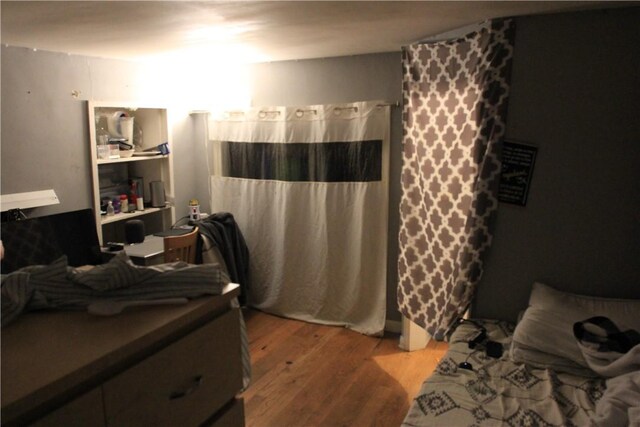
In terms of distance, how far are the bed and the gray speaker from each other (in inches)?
110

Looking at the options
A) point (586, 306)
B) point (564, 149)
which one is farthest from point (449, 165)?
point (586, 306)

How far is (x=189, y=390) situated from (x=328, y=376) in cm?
241

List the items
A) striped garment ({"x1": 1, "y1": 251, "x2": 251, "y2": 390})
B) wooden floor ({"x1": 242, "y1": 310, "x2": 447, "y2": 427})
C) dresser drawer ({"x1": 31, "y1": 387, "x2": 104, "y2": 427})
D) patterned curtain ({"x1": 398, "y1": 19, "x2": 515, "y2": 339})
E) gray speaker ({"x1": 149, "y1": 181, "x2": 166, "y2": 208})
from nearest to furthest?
1. dresser drawer ({"x1": 31, "y1": 387, "x2": 104, "y2": 427})
2. striped garment ({"x1": 1, "y1": 251, "x2": 251, "y2": 390})
3. patterned curtain ({"x1": 398, "y1": 19, "x2": 515, "y2": 339})
4. wooden floor ({"x1": 242, "y1": 310, "x2": 447, "y2": 427})
5. gray speaker ({"x1": 149, "y1": 181, "x2": 166, "y2": 208})

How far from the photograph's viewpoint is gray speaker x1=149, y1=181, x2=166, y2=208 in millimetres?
4137

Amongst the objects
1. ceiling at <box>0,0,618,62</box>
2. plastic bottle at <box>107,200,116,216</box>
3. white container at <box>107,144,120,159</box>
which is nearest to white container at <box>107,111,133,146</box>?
white container at <box>107,144,120,159</box>

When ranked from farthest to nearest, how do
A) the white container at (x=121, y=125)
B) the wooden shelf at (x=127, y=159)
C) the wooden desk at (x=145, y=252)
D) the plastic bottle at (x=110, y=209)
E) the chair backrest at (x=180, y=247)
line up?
the white container at (x=121, y=125) < the plastic bottle at (x=110, y=209) < the wooden shelf at (x=127, y=159) < the wooden desk at (x=145, y=252) < the chair backrest at (x=180, y=247)

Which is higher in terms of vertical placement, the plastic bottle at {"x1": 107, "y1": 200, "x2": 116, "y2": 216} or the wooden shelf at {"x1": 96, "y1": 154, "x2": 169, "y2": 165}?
the wooden shelf at {"x1": 96, "y1": 154, "x2": 169, "y2": 165}

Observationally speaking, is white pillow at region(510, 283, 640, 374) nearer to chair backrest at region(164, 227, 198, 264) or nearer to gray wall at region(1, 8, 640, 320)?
gray wall at region(1, 8, 640, 320)

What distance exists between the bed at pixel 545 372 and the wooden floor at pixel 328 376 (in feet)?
2.45

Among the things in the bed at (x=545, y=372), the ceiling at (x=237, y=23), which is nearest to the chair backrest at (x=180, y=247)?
the ceiling at (x=237, y=23)

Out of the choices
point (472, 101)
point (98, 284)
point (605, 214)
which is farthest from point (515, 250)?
point (98, 284)

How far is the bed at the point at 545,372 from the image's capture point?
5.96 feet

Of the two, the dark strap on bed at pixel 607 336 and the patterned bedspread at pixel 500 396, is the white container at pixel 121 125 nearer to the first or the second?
the patterned bedspread at pixel 500 396

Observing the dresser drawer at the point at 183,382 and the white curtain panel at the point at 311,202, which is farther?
the white curtain panel at the point at 311,202
